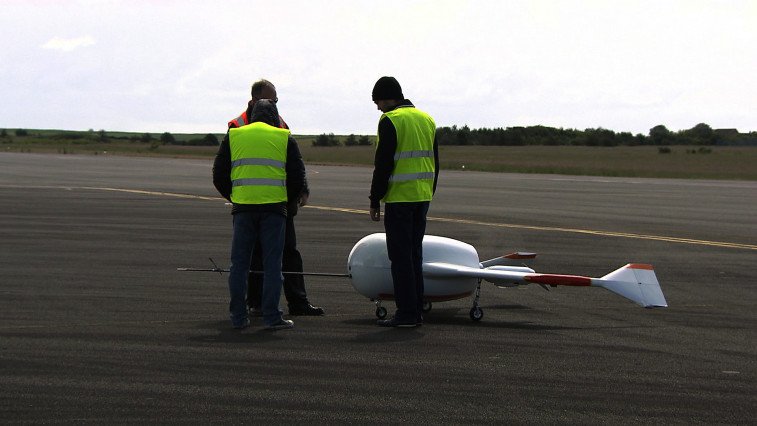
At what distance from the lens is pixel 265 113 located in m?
10.1

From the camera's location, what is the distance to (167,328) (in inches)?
381

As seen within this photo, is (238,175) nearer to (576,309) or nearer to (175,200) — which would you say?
(576,309)

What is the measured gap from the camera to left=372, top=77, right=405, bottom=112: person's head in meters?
10.1

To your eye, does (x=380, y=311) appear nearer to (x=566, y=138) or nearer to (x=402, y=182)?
(x=402, y=182)

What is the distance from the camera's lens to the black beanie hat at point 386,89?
10.1 metres

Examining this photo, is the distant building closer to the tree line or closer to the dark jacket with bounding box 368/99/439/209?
the tree line

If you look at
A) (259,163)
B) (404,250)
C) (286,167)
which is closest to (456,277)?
(404,250)

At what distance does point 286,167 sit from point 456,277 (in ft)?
5.82

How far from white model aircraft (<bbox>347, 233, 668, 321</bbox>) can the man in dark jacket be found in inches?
34.9

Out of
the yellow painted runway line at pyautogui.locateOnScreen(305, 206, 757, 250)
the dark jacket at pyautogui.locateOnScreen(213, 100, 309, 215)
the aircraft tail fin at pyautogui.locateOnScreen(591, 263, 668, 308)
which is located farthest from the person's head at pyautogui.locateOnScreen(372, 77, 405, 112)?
the yellow painted runway line at pyautogui.locateOnScreen(305, 206, 757, 250)

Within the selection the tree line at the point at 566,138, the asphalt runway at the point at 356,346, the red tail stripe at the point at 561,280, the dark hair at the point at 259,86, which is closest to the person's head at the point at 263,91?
Result: the dark hair at the point at 259,86

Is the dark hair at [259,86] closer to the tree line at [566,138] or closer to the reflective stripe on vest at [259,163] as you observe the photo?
the reflective stripe on vest at [259,163]

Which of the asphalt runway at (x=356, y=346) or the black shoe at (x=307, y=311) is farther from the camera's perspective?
the black shoe at (x=307, y=311)

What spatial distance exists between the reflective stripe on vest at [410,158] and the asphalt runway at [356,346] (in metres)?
1.11
